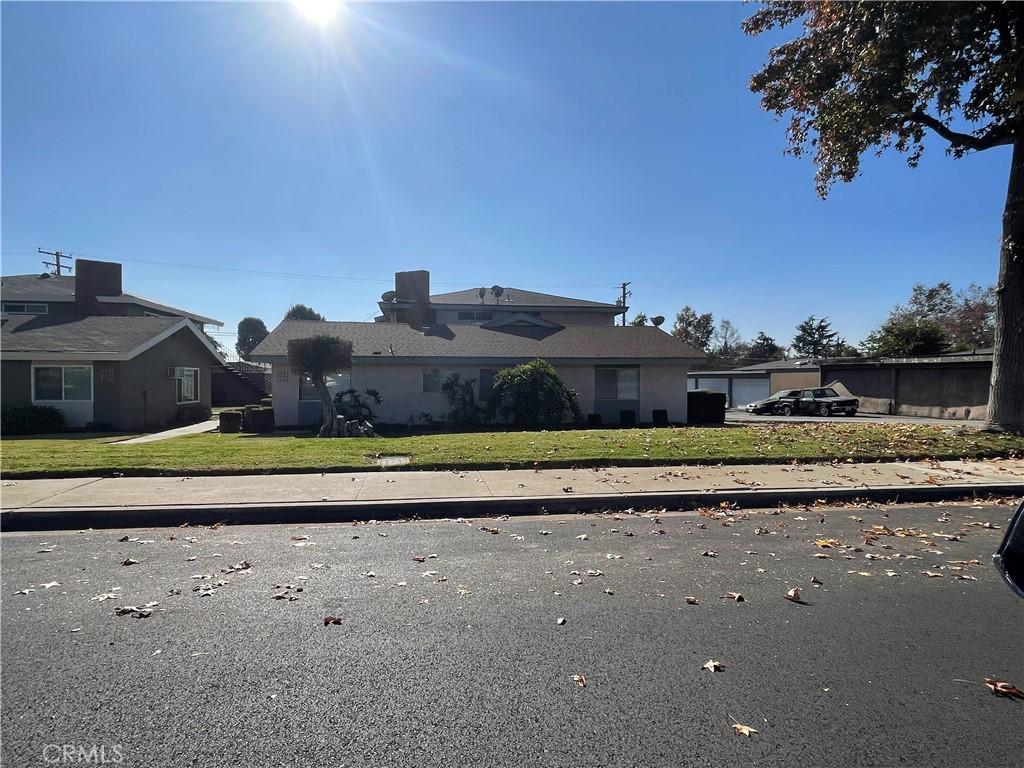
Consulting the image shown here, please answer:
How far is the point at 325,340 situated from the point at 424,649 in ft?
44.7

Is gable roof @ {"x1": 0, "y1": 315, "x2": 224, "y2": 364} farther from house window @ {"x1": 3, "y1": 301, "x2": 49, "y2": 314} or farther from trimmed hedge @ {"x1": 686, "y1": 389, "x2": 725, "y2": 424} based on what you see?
trimmed hedge @ {"x1": 686, "y1": 389, "x2": 725, "y2": 424}

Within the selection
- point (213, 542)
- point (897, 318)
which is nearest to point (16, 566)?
point (213, 542)

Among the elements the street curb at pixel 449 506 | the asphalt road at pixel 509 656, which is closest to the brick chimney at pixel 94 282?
the street curb at pixel 449 506

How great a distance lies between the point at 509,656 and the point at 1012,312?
14.5 m

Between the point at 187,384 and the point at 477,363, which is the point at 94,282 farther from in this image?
the point at 477,363

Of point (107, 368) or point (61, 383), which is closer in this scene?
point (61, 383)

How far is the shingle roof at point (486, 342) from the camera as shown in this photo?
2025 cm

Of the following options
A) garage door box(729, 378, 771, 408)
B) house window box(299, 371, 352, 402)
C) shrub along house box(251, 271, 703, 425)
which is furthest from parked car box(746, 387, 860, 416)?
house window box(299, 371, 352, 402)

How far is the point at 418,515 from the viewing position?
6.89m

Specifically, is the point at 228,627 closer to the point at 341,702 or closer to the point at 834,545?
the point at 341,702

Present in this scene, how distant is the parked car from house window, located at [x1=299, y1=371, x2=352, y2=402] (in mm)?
22180

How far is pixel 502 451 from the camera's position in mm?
10508

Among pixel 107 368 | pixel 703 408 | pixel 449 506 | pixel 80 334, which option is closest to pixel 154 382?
pixel 107 368

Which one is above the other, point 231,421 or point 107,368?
point 107,368
